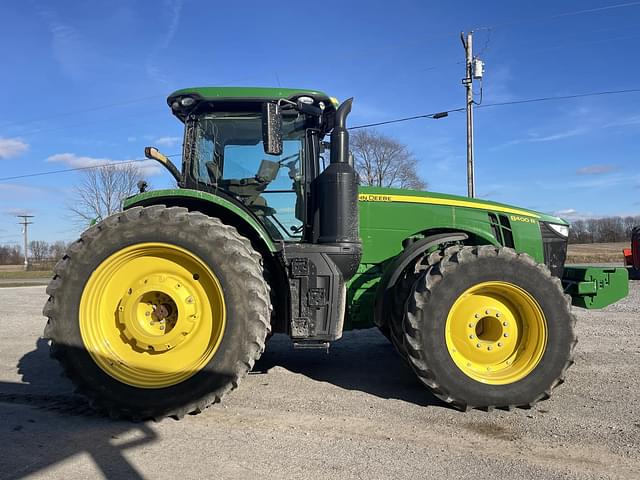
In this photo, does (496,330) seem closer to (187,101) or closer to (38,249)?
(187,101)

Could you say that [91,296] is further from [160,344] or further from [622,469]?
[622,469]

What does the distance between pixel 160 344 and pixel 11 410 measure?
1345 millimetres

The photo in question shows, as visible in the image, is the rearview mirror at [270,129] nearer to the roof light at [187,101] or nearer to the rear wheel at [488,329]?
the roof light at [187,101]

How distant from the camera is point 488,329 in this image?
3920 mm

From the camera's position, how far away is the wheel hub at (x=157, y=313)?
12.0 feet

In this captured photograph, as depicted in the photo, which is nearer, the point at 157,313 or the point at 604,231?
the point at 157,313

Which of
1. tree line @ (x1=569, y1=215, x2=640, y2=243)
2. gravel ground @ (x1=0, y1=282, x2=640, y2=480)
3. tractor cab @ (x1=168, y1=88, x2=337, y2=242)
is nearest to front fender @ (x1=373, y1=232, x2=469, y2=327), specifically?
gravel ground @ (x1=0, y1=282, x2=640, y2=480)

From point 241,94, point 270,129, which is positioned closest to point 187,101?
point 241,94

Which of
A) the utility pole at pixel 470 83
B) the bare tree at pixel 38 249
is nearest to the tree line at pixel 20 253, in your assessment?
the bare tree at pixel 38 249

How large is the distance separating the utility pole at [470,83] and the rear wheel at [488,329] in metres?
14.1

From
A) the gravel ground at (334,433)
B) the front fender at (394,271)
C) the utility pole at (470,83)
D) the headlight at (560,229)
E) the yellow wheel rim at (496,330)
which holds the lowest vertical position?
the gravel ground at (334,433)

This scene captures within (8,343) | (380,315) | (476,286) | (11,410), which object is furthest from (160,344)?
(8,343)

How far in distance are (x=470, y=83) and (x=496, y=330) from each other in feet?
52.7

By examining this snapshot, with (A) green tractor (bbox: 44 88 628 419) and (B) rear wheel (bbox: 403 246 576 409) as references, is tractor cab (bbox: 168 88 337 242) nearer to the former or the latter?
(A) green tractor (bbox: 44 88 628 419)
